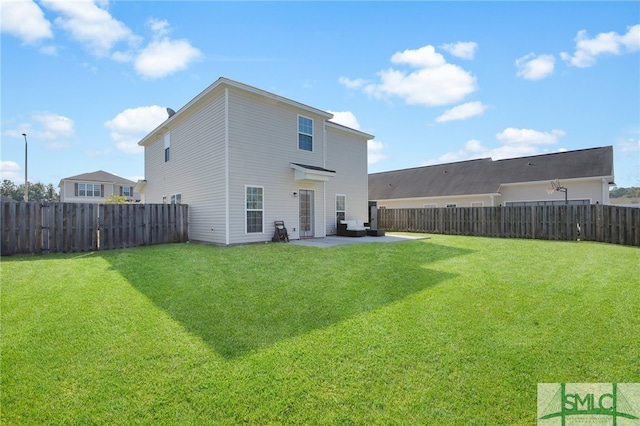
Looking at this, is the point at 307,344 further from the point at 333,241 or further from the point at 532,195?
the point at 532,195

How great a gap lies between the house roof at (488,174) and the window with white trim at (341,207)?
1024 cm

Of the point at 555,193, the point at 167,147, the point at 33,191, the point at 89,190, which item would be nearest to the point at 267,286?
the point at 167,147

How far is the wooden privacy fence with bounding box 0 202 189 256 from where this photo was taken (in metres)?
9.23

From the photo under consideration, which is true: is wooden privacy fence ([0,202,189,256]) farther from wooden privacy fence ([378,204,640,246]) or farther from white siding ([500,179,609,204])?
white siding ([500,179,609,204])

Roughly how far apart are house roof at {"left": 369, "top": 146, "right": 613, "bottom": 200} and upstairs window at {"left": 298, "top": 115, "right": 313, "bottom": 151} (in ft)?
44.8

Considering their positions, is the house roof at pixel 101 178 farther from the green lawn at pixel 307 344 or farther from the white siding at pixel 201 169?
the green lawn at pixel 307 344

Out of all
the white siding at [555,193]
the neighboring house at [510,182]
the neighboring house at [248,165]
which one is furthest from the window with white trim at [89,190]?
the white siding at [555,193]

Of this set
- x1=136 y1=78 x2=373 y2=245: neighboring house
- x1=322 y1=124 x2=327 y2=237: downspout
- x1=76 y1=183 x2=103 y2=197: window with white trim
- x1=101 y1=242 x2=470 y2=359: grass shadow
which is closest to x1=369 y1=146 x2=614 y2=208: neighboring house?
x1=136 y1=78 x2=373 y2=245: neighboring house

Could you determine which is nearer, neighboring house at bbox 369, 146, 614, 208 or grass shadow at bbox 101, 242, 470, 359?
grass shadow at bbox 101, 242, 470, 359

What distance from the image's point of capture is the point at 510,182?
21.5 metres

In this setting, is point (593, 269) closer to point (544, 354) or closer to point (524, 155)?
A: point (544, 354)

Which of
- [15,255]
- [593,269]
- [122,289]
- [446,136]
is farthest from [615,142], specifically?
[15,255]

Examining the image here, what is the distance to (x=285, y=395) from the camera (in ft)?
8.71

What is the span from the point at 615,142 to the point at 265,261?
84.8 feet
